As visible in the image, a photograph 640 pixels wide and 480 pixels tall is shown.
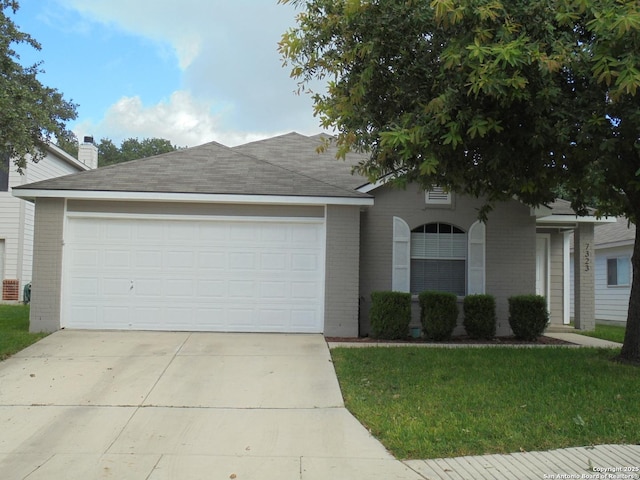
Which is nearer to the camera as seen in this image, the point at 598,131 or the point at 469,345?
the point at 598,131

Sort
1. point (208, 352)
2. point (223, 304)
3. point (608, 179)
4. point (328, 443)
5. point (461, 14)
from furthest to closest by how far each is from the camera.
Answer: point (223, 304) → point (208, 352) → point (608, 179) → point (461, 14) → point (328, 443)

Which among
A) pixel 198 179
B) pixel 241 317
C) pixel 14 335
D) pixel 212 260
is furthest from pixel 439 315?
pixel 14 335

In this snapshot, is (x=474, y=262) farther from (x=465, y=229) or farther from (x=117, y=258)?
(x=117, y=258)

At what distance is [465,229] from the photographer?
1250 centimetres

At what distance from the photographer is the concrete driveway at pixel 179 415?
5.27 meters

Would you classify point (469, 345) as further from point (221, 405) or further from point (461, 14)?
point (461, 14)

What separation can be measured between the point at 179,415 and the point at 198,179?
605 centimetres

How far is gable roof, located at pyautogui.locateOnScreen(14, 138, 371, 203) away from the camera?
36.4ft

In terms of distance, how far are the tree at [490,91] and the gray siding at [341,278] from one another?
265cm

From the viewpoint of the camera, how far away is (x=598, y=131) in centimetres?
711

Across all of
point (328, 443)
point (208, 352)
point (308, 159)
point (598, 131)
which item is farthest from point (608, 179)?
point (308, 159)

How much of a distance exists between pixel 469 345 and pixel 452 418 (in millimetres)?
4659

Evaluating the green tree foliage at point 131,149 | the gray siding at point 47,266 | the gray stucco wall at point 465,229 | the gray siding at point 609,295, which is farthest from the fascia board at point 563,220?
the green tree foliage at point 131,149

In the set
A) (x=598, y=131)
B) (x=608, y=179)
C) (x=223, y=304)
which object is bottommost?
(x=223, y=304)
